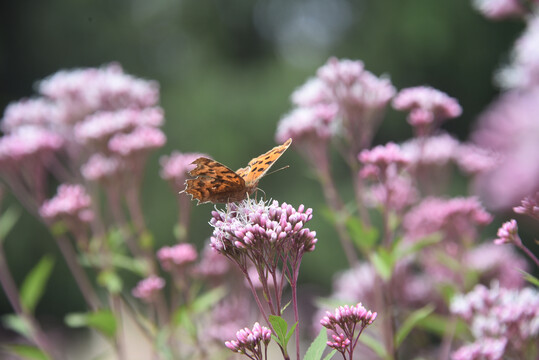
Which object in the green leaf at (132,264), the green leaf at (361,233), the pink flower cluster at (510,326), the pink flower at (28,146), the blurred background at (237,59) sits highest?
the blurred background at (237,59)

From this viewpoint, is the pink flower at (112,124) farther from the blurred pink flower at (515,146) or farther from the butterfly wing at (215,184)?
the blurred pink flower at (515,146)

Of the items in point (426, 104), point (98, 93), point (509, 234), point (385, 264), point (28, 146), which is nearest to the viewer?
point (509, 234)

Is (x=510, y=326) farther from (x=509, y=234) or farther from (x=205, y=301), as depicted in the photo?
(x=205, y=301)

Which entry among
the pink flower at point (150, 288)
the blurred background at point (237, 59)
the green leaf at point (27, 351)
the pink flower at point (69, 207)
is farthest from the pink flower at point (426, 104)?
the blurred background at point (237, 59)

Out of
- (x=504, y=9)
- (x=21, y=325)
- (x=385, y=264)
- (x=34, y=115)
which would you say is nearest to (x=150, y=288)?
(x=21, y=325)

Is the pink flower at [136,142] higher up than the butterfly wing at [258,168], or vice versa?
the pink flower at [136,142]

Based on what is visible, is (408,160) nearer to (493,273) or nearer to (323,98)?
(323,98)

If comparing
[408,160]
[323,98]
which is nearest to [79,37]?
[323,98]
